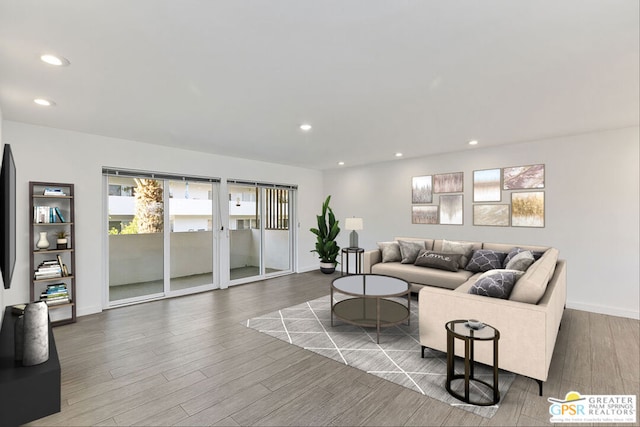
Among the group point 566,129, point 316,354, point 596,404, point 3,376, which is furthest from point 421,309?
point 566,129

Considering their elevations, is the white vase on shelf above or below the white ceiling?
below

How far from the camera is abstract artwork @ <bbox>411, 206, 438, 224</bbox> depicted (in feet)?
18.4

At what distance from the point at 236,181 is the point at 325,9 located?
14.7ft

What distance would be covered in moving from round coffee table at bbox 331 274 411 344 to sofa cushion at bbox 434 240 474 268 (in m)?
1.30

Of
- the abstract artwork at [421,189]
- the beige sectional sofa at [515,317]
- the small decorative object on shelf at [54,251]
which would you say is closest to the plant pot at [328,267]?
the abstract artwork at [421,189]

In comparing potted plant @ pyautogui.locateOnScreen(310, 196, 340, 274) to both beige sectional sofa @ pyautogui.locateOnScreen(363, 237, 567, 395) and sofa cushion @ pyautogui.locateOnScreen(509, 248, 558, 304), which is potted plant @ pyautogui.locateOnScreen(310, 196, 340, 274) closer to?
beige sectional sofa @ pyautogui.locateOnScreen(363, 237, 567, 395)

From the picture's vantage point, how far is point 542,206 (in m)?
4.52

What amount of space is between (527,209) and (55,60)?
5.75m

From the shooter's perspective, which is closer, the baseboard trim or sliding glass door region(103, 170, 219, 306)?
the baseboard trim

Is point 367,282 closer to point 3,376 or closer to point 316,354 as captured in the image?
point 316,354

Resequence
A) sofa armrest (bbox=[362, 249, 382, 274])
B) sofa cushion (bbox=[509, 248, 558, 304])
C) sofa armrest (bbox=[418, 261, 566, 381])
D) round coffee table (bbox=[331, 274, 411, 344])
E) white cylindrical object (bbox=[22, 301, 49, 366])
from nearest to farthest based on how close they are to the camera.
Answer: white cylindrical object (bbox=[22, 301, 49, 366]) < sofa armrest (bbox=[418, 261, 566, 381]) < sofa cushion (bbox=[509, 248, 558, 304]) < round coffee table (bbox=[331, 274, 411, 344]) < sofa armrest (bbox=[362, 249, 382, 274])

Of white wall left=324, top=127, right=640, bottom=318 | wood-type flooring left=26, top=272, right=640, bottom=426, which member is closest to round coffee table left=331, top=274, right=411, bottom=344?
wood-type flooring left=26, top=272, right=640, bottom=426

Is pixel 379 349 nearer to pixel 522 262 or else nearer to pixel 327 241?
pixel 522 262

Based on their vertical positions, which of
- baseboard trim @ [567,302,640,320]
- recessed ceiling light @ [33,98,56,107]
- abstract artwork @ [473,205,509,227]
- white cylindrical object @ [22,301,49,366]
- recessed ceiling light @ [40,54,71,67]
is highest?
recessed ceiling light @ [40,54,71,67]
